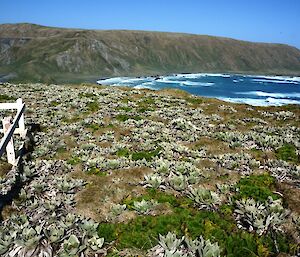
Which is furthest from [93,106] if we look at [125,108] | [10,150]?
[10,150]

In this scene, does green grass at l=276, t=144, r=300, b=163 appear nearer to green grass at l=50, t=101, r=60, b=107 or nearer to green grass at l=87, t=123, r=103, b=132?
green grass at l=87, t=123, r=103, b=132

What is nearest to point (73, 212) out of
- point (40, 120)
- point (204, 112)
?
point (40, 120)

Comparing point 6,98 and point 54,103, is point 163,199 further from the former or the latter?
point 6,98

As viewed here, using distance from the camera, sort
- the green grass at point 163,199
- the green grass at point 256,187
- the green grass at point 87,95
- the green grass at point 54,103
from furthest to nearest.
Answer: the green grass at point 87,95
the green grass at point 54,103
the green grass at point 256,187
the green grass at point 163,199

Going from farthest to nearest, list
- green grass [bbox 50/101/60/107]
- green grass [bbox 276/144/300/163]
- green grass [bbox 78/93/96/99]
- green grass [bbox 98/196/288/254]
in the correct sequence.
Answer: green grass [bbox 78/93/96/99] → green grass [bbox 50/101/60/107] → green grass [bbox 276/144/300/163] → green grass [bbox 98/196/288/254]

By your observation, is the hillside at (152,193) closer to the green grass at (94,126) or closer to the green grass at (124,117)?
the green grass at (94,126)

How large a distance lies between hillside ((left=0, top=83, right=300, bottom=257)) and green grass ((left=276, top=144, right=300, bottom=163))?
2.2 inches

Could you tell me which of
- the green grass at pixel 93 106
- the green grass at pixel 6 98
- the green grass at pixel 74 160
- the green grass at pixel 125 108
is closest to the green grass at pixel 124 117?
the green grass at pixel 125 108

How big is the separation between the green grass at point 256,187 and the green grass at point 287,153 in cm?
301

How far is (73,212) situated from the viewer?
31.4ft

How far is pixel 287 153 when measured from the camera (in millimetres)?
15133

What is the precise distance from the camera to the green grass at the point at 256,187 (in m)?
10.3

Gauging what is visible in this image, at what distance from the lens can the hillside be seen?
7.92 m

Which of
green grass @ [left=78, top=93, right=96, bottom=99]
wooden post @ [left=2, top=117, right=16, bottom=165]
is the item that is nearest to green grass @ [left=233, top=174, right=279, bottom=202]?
wooden post @ [left=2, top=117, right=16, bottom=165]
